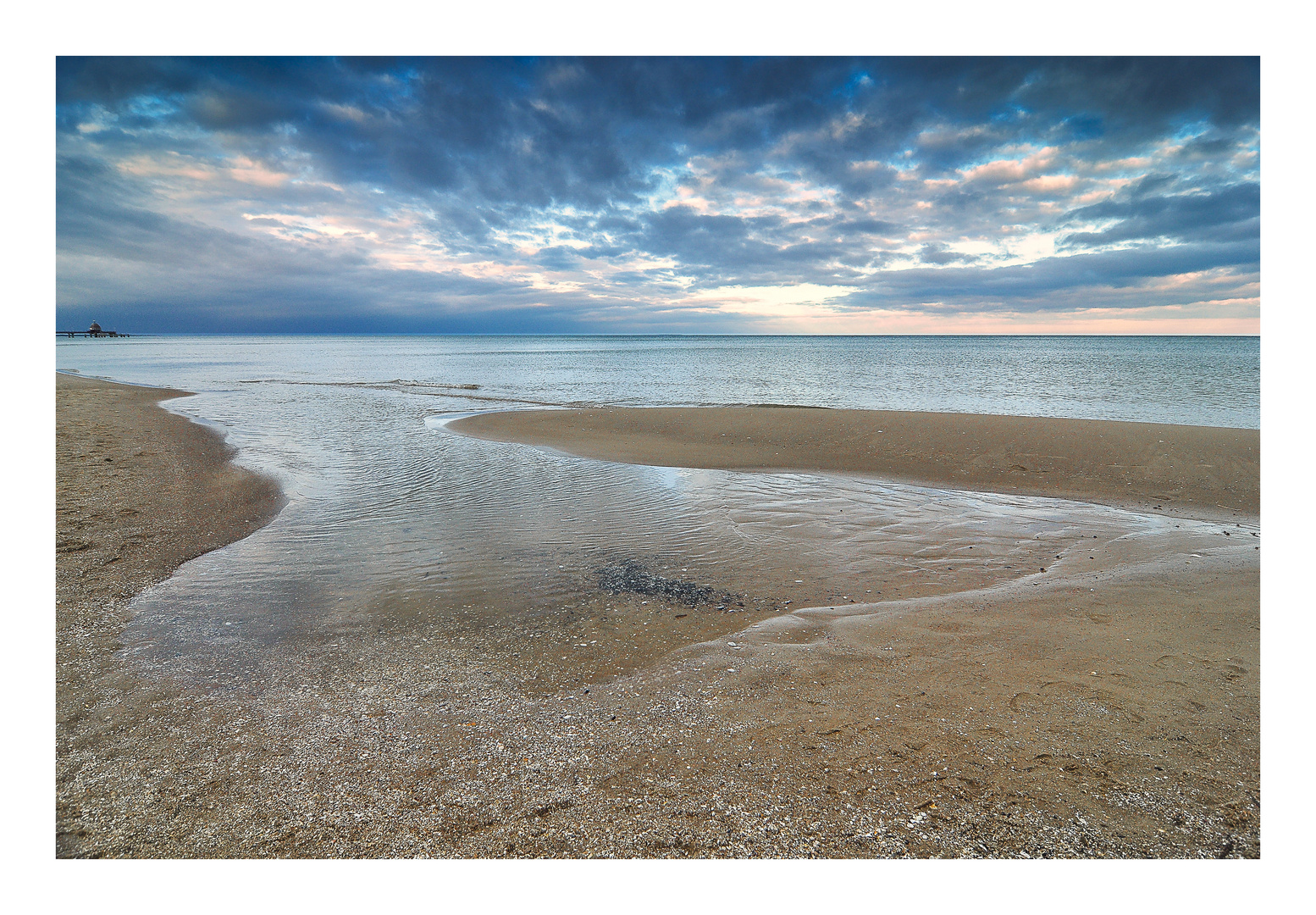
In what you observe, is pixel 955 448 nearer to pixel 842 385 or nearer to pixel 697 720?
pixel 697 720

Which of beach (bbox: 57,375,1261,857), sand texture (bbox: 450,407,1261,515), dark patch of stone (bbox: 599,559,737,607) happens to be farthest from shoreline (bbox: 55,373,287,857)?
sand texture (bbox: 450,407,1261,515)

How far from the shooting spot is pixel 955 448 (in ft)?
39.5

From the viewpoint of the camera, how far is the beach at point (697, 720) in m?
2.51

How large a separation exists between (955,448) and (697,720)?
1077 centimetres

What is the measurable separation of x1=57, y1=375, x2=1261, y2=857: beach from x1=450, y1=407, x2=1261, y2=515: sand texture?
12.9ft

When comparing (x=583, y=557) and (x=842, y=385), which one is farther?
(x=842, y=385)

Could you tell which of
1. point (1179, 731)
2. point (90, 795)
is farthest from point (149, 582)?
point (1179, 731)

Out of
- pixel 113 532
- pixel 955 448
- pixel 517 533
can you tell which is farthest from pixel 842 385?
pixel 113 532

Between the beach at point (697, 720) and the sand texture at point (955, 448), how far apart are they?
392 cm

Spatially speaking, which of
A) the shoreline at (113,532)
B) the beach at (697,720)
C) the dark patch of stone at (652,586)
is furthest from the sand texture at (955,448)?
the shoreline at (113,532)

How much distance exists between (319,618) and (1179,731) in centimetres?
581

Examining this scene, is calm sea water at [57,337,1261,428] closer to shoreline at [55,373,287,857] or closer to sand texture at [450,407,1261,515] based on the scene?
sand texture at [450,407,1261,515]
